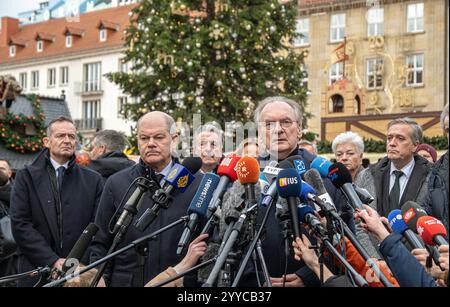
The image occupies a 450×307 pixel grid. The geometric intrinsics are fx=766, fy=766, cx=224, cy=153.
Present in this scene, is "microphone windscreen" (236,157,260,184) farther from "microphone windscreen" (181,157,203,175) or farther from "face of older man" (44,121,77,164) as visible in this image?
"face of older man" (44,121,77,164)

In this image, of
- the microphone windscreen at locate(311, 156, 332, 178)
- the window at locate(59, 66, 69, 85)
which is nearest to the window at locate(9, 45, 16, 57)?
the window at locate(59, 66, 69, 85)

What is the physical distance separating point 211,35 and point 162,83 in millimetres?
2368

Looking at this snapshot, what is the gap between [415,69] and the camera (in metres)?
39.6

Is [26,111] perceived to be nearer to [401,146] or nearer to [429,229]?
[401,146]

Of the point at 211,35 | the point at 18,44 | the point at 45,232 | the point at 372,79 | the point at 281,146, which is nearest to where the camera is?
the point at 281,146

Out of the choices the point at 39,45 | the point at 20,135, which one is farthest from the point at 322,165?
the point at 39,45

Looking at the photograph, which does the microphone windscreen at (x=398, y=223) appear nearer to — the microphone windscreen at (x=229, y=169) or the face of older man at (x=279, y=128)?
the microphone windscreen at (x=229, y=169)

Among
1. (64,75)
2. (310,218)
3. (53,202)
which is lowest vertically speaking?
(53,202)

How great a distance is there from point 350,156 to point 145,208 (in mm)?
3171

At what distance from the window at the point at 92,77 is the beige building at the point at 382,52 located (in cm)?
2047

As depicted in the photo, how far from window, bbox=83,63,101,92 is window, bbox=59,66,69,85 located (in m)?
1.72

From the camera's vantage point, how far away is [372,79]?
132 feet

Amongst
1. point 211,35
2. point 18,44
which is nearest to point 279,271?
point 211,35
